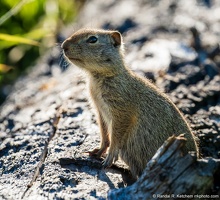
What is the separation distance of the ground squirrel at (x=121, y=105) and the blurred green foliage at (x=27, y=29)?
296 cm

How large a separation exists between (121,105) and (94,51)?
0.60 m

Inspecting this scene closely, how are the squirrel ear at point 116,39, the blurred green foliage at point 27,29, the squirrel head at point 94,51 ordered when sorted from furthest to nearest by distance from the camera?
1. the blurred green foliage at point 27,29
2. the squirrel ear at point 116,39
3. the squirrel head at point 94,51

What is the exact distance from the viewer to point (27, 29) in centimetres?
824

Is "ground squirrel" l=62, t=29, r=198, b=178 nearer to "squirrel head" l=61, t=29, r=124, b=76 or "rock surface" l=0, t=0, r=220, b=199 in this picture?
"squirrel head" l=61, t=29, r=124, b=76

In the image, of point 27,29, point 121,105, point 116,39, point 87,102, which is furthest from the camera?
point 27,29

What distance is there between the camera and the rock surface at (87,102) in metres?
3.76

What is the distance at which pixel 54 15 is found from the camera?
27.4 feet

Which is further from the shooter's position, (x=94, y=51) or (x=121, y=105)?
(x=94, y=51)

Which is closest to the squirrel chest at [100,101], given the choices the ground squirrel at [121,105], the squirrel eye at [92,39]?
the ground squirrel at [121,105]

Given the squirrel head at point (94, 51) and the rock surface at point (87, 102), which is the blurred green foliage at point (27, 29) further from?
the squirrel head at point (94, 51)

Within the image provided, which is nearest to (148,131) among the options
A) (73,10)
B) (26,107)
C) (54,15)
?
(26,107)

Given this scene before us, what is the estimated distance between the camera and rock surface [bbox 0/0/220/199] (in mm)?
3760

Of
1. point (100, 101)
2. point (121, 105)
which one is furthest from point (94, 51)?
point (121, 105)

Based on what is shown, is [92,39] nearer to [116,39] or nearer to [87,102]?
[116,39]
